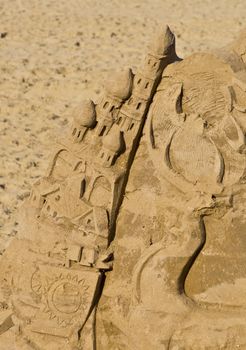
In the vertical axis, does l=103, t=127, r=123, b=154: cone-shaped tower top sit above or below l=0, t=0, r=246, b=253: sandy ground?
below

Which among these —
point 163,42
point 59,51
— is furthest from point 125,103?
point 59,51

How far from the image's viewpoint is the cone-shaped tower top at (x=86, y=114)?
4.15 meters

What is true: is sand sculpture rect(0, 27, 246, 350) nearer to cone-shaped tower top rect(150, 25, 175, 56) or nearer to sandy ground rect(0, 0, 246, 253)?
cone-shaped tower top rect(150, 25, 175, 56)

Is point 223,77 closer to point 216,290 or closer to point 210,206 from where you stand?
point 210,206

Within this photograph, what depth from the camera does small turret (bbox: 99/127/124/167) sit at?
4.09 metres

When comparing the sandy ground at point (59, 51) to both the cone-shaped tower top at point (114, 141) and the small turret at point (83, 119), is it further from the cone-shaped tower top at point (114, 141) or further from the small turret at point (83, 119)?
the cone-shaped tower top at point (114, 141)

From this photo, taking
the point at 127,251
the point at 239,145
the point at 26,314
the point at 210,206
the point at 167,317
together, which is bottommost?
the point at 26,314

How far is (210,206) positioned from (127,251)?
0.60 meters

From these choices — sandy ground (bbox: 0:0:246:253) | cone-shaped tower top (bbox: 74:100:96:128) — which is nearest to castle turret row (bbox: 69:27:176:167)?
cone-shaped tower top (bbox: 74:100:96:128)

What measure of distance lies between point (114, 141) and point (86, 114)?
258mm

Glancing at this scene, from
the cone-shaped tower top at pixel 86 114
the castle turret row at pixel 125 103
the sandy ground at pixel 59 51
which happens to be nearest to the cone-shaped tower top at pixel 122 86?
the castle turret row at pixel 125 103

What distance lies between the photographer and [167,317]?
3.98m

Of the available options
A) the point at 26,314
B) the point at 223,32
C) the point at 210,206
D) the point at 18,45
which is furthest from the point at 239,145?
the point at 223,32

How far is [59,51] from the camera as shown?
10.3 m
